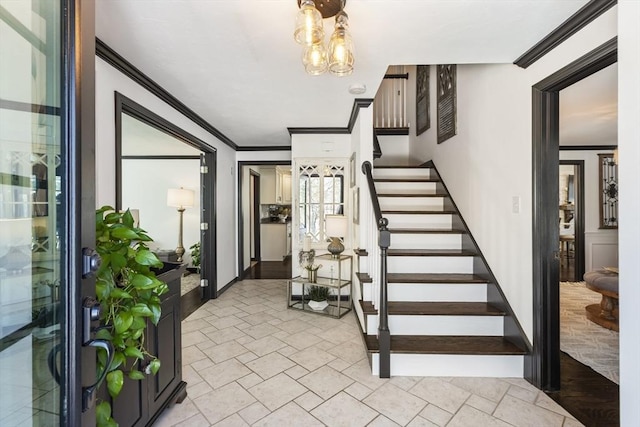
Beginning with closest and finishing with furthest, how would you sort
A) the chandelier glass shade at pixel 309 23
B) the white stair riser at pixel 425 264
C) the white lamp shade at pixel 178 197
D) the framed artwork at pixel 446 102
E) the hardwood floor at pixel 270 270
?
the chandelier glass shade at pixel 309 23 → the white stair riser at pixel 425 264 → the framed artwork at pixel 446 102 → the white lamp shade at pixel 178 197 → the hardwood floor at pixel 270 270

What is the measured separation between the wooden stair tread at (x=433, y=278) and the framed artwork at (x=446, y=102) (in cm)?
162

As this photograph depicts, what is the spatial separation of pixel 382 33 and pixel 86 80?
1.53 meters

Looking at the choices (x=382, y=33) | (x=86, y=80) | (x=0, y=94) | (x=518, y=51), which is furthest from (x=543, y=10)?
(x=0, y=94)

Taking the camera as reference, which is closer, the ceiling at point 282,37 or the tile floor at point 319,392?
the ceiling at point 282,37

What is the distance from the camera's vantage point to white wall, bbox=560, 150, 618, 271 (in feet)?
17.0

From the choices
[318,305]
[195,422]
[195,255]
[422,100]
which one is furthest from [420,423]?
[195,255]

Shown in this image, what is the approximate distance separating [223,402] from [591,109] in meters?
4.74

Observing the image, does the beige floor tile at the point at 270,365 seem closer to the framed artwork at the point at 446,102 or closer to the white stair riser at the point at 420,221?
the white stair riser at the point at 420,221

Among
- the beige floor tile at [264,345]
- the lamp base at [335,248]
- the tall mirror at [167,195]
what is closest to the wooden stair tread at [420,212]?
the lamp base at [335,248]

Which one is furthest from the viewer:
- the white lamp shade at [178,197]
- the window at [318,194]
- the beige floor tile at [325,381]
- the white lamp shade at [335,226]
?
the white lamp shade at [178,197]

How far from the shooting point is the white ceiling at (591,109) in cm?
268

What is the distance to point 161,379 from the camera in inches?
67.6

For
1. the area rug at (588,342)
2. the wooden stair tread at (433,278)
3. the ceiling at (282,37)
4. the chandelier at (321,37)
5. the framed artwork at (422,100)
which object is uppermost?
the framed artwork at (422,100)

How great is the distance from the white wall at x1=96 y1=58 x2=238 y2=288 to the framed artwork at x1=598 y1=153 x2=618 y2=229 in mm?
6486
